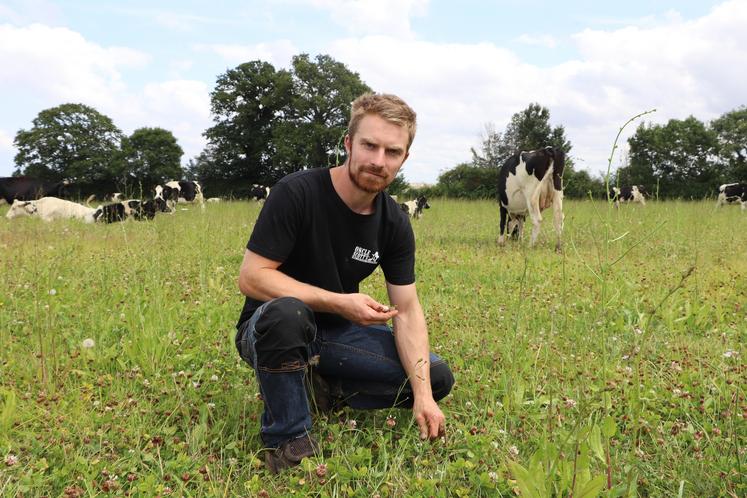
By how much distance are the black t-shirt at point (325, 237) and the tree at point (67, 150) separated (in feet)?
158

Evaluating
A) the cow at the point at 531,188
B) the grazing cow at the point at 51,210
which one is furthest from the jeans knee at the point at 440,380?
the grazing cow at the point at 51,210

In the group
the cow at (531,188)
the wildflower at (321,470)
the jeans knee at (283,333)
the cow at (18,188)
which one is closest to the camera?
the wildflower at (321,470)

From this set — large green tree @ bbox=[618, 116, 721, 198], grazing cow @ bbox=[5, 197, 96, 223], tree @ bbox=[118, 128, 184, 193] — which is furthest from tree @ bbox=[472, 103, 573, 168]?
grazing cow @ bbox=[5, 197, 96, 223]

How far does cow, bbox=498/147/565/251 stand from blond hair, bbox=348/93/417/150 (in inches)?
308

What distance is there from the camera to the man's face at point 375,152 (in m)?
2.81

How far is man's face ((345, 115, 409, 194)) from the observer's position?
111 inches

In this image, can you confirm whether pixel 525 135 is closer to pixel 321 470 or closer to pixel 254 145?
pixel 254 145

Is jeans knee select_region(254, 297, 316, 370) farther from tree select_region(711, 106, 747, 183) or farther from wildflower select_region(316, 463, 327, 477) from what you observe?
tree select_region(711, 106, 747, 183)

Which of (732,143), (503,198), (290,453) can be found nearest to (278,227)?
(290,453)

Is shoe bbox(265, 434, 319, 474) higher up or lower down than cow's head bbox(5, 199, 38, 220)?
lower down

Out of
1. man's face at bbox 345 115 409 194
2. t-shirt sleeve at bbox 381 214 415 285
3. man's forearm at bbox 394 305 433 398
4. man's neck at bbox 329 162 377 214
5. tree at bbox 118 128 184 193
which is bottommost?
man's forearm at bbox 394 305 433 398

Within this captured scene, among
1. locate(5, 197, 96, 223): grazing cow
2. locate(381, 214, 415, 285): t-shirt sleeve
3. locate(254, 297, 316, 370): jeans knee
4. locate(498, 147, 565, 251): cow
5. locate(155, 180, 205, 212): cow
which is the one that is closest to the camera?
locate(254, 297, 316, 370): jeans knee

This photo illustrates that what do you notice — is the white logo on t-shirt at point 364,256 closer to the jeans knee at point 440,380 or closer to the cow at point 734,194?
the jeans knee at point 440,380

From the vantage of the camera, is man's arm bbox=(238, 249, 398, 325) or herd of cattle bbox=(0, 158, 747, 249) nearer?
man's arm bbox=(238, 249, 398, 325)
